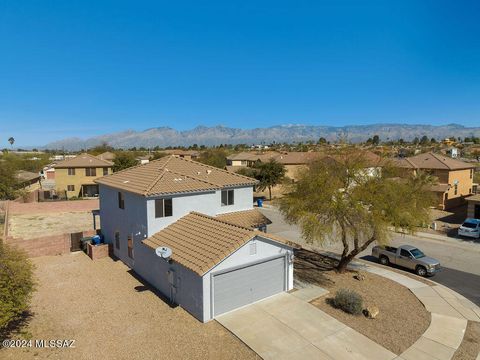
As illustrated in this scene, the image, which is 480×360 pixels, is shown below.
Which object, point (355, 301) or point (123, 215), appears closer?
point (355, 301)

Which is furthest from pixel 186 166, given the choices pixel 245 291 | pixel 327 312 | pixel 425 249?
pixel 425 249

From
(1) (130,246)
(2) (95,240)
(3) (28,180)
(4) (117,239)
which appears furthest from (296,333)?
(3) (28,180)

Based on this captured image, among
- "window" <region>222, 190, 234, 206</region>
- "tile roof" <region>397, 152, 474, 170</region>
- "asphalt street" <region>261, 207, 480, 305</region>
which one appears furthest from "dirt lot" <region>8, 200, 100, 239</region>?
"tile roof" <region>397, 152, 474, 170</region>

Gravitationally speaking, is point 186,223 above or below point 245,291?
above

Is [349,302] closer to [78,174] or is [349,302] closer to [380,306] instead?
[380,306]

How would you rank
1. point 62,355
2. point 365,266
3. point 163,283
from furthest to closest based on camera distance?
1. point 365,266
2. point 163,283
3. point 62,355

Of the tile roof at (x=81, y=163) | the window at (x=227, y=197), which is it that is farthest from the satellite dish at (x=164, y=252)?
the tile roof at (x=81, y=163)

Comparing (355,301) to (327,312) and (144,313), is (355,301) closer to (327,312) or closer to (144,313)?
(327,312)

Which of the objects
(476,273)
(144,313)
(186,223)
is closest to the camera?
(144,313)
